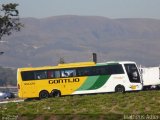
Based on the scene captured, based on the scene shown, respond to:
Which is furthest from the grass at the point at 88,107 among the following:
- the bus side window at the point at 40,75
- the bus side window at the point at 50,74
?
the bus side window at the point at 40,75

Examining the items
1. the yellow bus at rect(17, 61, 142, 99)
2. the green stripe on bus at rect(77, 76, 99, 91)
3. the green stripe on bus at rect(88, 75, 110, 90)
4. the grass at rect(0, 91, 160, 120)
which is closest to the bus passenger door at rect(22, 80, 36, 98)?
the yellow bus at rect(17, 61, 142, 99)

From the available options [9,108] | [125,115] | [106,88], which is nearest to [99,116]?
[125,115]

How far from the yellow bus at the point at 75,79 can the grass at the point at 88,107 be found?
11768 mm

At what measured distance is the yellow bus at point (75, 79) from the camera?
51156mm

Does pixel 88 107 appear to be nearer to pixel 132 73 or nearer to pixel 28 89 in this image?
pixel 132 73

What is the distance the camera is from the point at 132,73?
→ 5144 cm

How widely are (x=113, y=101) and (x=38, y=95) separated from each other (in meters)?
16.8

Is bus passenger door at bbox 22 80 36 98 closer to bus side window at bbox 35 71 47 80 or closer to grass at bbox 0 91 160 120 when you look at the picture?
bus side window at bbox 35 71 47 80

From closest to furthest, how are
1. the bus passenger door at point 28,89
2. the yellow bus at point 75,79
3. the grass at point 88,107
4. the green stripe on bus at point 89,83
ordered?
the grass at point 88,107 < the yellow bus at point 75,79 < the green stripe on bus at point 89,83 < the bus passenger door at point 28,89

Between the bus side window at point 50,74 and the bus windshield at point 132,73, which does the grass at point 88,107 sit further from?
the bus windshield at point 132,73

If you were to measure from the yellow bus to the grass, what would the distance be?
1177 cm

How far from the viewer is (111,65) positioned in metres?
51.5

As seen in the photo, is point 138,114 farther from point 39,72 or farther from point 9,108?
point 39,72

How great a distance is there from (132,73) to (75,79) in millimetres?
5355
